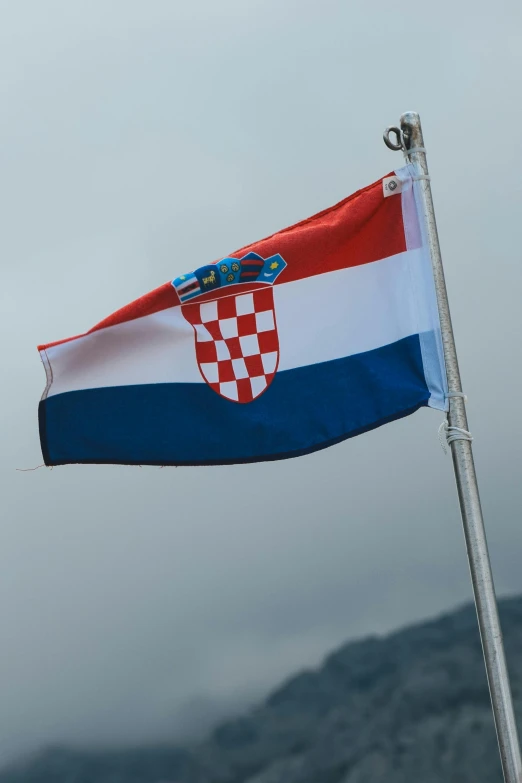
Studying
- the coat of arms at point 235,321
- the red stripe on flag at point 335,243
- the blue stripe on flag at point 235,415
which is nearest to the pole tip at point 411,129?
the red stripe on flag at point 335,243

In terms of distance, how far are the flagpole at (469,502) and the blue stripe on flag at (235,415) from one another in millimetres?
555

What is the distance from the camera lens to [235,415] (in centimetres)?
1247

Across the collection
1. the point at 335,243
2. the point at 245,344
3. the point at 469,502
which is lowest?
the point at 469,502

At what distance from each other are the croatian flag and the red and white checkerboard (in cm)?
1

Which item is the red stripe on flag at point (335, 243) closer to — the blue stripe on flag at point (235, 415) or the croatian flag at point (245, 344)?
the croatian flag at point (245, 344)

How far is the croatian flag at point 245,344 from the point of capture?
1245 cm

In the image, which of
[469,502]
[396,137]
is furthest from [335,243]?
[469,502]

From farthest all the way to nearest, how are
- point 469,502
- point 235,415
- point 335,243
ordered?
point 335,243
point 235,415
point 469,502

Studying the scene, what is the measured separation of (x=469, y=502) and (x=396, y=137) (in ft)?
14.7

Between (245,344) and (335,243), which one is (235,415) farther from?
(335,243)

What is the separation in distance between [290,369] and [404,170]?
8.92 feet

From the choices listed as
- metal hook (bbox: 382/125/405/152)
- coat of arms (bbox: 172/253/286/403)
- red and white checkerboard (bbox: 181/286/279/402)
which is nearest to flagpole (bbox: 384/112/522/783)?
metal hook (bbox: 382/125/405/152)

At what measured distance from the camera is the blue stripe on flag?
12.2m

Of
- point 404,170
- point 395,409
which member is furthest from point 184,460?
point 404,170
